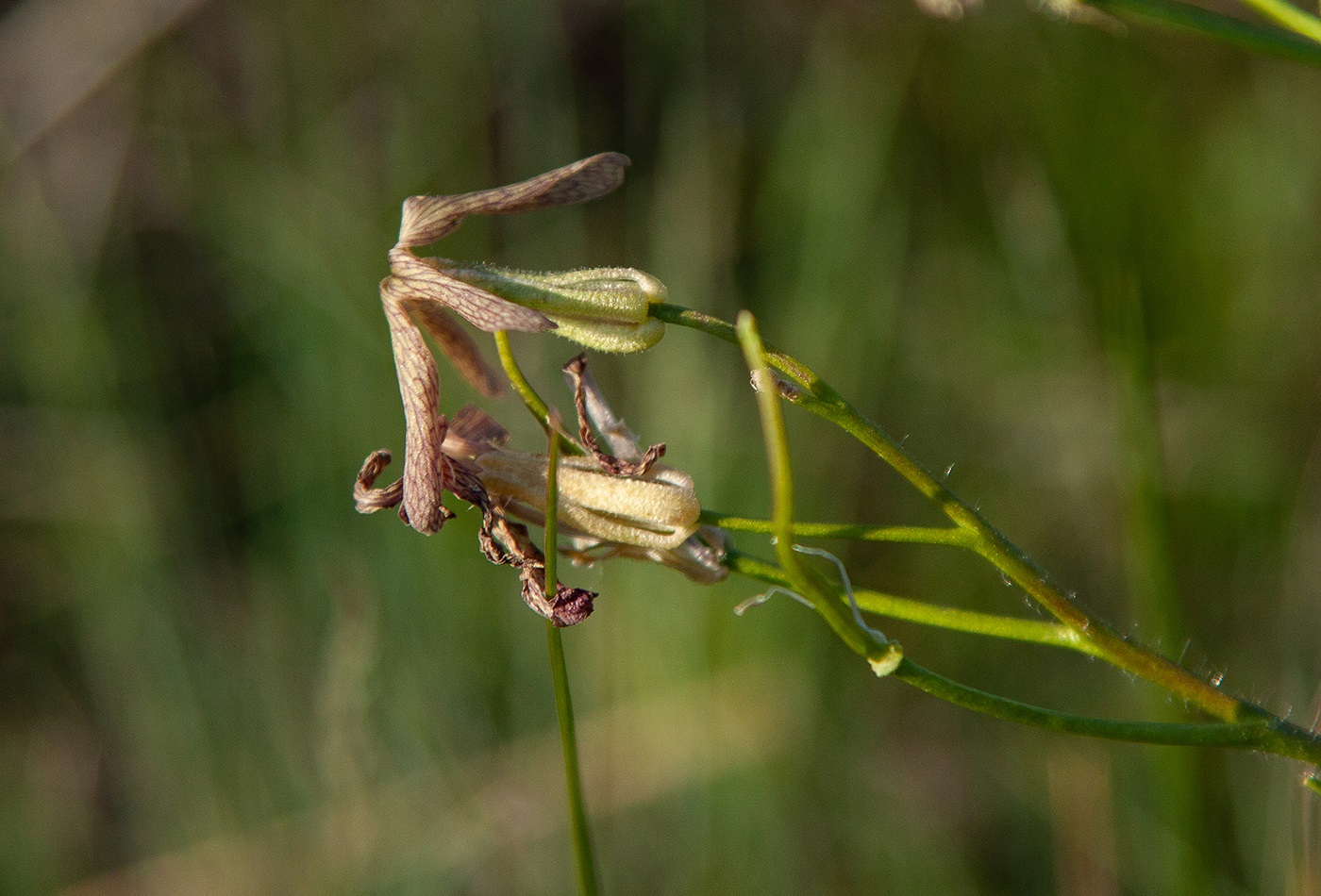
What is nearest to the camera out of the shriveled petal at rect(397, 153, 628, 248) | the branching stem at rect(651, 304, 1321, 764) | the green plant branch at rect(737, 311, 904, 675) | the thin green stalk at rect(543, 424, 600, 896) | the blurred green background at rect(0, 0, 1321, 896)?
the green plant branch at rect(737, 311, 904, 675)

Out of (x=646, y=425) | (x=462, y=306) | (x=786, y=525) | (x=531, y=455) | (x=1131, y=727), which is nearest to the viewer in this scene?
(x=786, y=525)

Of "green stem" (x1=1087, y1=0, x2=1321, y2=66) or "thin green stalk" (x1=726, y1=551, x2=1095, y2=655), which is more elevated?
"green stem" (x1=1087, y1=0, x2=1321, y2=66)

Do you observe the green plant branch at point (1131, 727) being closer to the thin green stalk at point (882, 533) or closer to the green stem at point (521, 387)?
the thin green stalk at point (882, 533)

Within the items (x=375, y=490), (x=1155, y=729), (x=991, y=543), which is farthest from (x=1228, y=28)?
(x=375, y=490)

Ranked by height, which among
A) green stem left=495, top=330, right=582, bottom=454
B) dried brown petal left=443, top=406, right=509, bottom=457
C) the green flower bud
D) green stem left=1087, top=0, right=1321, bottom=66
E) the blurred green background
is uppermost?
green stem left=1087, top=0, right=1321, bottom=66

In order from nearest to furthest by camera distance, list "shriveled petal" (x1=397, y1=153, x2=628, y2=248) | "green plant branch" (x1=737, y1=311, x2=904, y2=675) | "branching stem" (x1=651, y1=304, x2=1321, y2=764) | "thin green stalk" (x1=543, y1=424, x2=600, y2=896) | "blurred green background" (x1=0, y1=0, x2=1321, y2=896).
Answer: "green plant branch" (x1=737, y1=311, x2=904, y2=675)
"branching stem" (x1=651, y1=304, x2=1321, y2=764)
"thin green stalk" (x1=543, y1=424, x2=600, y2=896)
"shriveled petal" (x1=397, y1=153, x2=628, y2=248)
"blurred green background" (x1=0, y1=0, x2=1321, y2=896)

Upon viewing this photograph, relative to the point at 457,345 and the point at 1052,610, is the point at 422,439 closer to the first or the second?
the point at 457,345

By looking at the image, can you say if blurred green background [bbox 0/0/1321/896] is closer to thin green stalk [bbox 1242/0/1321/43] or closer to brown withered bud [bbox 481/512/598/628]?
thin green stalk [bbox 1242/0/1321/43]

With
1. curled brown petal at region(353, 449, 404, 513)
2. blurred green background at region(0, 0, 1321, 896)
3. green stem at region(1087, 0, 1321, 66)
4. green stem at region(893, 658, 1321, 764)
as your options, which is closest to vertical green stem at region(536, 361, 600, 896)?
curled brown petal at region(353, 449, 404, 513)

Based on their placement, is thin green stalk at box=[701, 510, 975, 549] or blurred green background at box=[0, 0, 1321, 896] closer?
thin green stalk at box=[701, 510, 975, 549]
